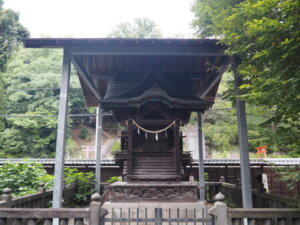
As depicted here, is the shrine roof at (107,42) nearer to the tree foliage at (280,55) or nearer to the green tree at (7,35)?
the tree foliage at (280,55)

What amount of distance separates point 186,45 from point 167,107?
2769 millimetres

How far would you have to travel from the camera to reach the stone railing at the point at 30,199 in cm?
607

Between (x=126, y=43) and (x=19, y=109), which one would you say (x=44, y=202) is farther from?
(x=19, y=109)

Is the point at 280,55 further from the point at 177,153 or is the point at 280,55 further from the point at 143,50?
the point at 177,153

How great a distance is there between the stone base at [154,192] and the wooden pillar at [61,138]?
228 centimetres

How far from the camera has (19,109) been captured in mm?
27312

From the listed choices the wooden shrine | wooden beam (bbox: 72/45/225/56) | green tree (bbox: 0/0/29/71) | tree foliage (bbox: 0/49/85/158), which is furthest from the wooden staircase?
tree foliage (bbox: 0/49/85/158)

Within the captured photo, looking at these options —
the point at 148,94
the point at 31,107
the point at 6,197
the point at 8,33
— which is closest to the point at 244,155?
the point at 148,94

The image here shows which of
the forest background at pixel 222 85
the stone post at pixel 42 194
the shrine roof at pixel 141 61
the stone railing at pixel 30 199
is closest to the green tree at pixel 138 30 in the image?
the forest background at pixel 222 85

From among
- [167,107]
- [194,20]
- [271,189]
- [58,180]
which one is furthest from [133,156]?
[271,189]

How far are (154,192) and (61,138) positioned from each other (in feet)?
12.3

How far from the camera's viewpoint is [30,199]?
7621 mm

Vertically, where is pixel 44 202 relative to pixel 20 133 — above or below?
below

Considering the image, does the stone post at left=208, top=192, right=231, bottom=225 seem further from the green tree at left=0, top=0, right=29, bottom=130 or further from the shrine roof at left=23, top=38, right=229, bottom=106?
the green tree at left=0, top=0, right=29, bottom=130
